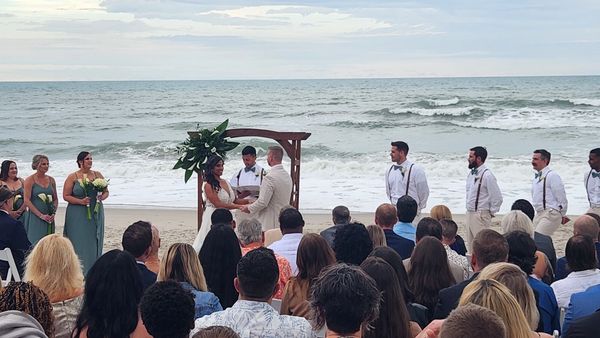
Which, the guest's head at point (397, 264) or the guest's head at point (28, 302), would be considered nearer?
the guest's head at point (28, 302)

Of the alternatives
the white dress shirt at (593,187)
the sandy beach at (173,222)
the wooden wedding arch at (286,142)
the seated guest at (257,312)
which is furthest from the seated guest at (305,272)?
the sandy beach at (173,222)

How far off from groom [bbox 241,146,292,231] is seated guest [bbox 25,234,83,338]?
4.50 metres

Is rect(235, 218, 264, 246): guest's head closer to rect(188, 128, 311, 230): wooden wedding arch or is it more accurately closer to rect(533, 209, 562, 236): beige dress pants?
rect(188, 128, 311, 230): wooden wedding arch

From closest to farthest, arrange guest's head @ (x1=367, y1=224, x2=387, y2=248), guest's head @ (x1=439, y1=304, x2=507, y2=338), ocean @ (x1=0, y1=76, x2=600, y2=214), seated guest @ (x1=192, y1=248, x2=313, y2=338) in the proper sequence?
guest's head @ (x1=439, y1=304, x2=507, y2=338)
seated guest @ (x1=192, y1=248, x2=313, y2=338)
guest's head @ (x1=367, y1=224, x2=387, y2=248)
ocean @ (x1=0, y1=76, x2=600, y2=214)

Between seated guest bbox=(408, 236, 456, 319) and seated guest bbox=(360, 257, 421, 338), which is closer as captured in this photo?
seated guest bbox=(360, 257, 421, 338)

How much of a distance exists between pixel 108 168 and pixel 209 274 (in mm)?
21067

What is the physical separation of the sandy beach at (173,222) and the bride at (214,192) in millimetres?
3170

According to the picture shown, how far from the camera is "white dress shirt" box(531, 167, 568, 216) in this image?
9.16 metres

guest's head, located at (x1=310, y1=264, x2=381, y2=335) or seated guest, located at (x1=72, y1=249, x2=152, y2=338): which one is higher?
guest's head, located at (x1=310, y1=264, x2=381, y2=335)

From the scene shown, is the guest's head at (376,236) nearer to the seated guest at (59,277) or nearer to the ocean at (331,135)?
the seated guest at (59,277)

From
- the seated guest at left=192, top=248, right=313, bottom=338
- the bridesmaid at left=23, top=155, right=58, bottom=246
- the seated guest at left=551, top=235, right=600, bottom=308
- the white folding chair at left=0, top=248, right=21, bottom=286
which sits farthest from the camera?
the bridesmaid at left=23, top=155, right=58, bottom=246

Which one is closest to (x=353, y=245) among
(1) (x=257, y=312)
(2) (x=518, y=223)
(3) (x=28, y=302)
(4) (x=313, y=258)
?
(4) (x=313, y=258)

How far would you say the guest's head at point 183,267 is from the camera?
175 inches

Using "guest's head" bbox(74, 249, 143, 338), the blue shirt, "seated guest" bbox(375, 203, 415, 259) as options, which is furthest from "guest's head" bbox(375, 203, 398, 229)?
"guest's head" bbox(74, 249, 143, 338)
